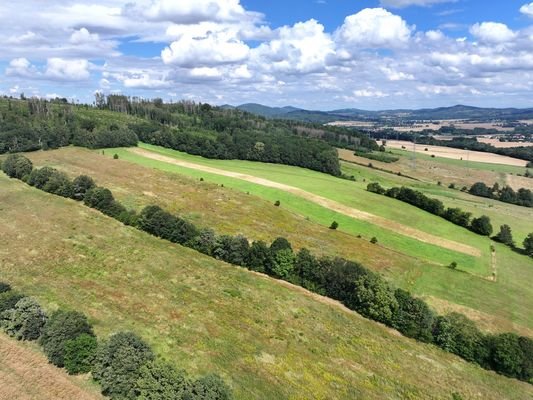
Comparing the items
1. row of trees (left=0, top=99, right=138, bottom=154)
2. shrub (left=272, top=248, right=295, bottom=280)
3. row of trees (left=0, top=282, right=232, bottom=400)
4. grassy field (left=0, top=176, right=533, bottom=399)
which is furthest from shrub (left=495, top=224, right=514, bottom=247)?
row of trees (left=0, top=99, right=138, bottom=154)

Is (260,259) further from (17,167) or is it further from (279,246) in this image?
(17,167)

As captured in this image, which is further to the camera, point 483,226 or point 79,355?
point 483,226

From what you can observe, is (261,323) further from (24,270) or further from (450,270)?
(450,270)

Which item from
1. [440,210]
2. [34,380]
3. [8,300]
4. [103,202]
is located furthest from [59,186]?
[440,210]

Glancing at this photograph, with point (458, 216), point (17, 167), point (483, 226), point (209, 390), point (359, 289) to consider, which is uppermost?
point (17, 167)

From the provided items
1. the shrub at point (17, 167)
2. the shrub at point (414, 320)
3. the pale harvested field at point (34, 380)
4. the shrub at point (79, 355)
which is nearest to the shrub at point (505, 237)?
the shrub at point (414, 320)
